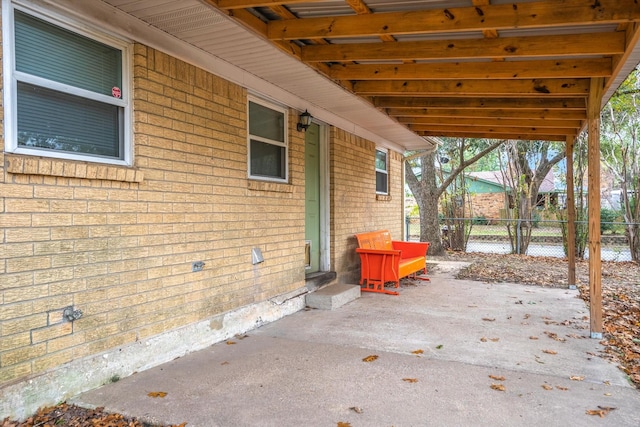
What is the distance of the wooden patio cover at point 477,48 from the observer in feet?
11.2

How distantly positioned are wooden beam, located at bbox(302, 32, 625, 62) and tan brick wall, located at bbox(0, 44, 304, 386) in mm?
1216

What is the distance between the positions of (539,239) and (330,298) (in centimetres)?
1092

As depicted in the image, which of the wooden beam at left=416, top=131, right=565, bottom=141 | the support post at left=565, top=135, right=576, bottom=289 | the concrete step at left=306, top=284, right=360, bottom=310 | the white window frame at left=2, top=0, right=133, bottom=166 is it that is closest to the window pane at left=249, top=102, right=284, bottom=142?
the white window frame at left=2, top=0, right=133, bottom=166

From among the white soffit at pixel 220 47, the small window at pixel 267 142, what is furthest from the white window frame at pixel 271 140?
the white soffit at pixel 220 47

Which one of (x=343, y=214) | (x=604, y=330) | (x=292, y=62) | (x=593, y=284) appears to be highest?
(x=292, y=62)

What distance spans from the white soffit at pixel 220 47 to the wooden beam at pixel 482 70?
44 cm

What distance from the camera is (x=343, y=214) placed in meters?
7.43

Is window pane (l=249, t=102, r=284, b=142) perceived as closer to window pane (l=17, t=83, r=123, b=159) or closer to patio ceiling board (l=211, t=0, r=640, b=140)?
patio ceiling board (l=211, t=0, r=640, b=140)

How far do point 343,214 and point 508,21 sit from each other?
14.5ft

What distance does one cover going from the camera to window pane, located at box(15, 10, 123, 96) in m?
2.85

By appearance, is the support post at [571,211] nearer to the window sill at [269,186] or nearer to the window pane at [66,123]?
the window sill at [269,186]

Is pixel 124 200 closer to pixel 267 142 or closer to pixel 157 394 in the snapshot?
pixel 157 394

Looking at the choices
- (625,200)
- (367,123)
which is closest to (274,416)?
(367,123)

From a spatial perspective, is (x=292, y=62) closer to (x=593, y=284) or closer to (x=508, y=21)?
(x=508, y=21)
